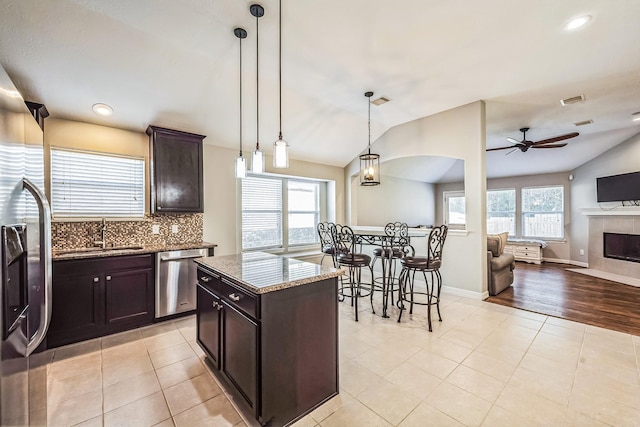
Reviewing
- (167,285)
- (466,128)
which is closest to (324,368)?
(167,285)

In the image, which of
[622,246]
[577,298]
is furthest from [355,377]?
[622,246]

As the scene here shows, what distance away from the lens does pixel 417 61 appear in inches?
117

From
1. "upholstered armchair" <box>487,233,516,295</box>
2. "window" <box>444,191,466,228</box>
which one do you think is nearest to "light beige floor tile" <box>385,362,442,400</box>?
"upholstered armchair" <box>487,233,516,295</box>

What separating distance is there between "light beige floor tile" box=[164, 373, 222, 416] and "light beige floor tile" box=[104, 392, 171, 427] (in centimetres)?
5

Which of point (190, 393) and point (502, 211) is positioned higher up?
point (502, 211)

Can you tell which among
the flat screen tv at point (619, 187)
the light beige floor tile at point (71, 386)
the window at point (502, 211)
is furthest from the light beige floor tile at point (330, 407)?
the window at point (502, 211)

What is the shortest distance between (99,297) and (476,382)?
3.77 metres

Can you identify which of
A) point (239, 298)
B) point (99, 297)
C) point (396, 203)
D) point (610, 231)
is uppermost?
point (396, 203)

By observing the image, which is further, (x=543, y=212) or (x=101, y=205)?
(x=543, y=212)

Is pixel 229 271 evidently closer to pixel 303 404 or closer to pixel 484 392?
pixel 303 404

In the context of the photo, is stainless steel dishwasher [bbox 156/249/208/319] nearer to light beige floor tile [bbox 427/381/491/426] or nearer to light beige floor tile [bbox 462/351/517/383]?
light beige floor tile [bbox 427/381/491/426]

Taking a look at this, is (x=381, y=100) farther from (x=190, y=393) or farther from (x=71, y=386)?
(x=71, y=386)

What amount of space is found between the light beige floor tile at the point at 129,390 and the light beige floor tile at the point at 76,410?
0.18ft

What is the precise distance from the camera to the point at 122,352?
8.60ft
